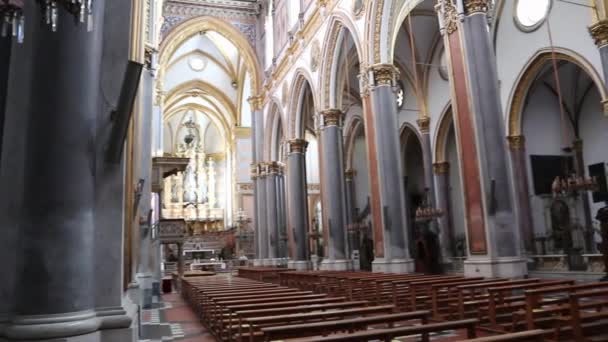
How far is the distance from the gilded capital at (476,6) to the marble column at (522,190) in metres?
7.41

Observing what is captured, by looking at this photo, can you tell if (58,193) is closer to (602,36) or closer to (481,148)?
(481,148)

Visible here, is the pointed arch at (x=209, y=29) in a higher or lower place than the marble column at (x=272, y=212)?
higher

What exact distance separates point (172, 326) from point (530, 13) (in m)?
13.3

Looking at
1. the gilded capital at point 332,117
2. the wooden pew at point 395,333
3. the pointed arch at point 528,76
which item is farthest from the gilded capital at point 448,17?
the wooden pew at point 395,333

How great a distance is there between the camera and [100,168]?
354 cm

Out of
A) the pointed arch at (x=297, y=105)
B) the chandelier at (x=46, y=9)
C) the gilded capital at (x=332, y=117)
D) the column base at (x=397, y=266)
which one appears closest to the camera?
the chandelier at (x=46, y=9)

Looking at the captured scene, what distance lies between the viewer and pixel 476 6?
9.26m

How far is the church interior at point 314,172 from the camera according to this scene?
10.3 feet

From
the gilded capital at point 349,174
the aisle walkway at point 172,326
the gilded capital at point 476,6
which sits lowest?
the aisle walkway at point 172,326

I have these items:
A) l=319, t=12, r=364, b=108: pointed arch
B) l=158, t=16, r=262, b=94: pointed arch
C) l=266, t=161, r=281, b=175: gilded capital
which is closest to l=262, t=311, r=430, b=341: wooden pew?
l=319, t=12, r=364, b=108: pointed arch

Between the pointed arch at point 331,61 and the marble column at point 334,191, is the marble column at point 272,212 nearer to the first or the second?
the marble column at point 334,191

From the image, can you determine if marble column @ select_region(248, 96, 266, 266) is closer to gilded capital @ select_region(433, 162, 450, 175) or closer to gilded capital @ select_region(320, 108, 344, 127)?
gilded capital @ select_region(320, 108, 344, 127)

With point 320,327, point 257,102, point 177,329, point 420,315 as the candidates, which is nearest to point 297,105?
point 257,102

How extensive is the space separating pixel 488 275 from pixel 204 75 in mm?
27356
